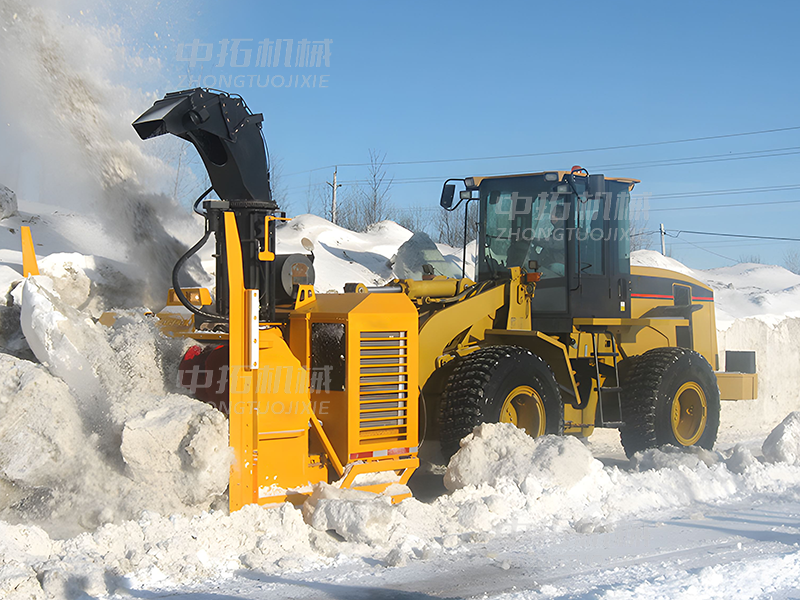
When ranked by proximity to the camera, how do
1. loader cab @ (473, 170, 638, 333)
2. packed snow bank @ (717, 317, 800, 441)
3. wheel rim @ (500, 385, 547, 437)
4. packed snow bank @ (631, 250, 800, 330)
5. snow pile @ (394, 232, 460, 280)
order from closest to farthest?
1. wheel rim @ (500, 385, 547, 437)
2. loader cab @ (473, 170, 638, 333)
3. packed snow bank @ (717, 317, 800, 441)
4. packed snow bank @ (631, 250, 800, 330)
5. snow pile @ (394, 232, 460, 280)

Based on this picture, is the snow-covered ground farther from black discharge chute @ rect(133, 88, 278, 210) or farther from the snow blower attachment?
black discharge chute @ rect(133, 88, 278, 210)

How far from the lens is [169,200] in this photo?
763 centimetres

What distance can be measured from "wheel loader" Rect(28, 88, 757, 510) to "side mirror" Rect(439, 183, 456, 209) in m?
0.02

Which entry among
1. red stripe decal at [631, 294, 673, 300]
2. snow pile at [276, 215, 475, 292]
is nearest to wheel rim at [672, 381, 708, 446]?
red stripe decal at [631, 294, 673, 300]

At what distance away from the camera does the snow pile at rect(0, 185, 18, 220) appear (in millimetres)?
13172

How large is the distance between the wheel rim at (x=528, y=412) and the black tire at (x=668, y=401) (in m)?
1.51

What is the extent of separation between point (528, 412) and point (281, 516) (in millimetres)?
2627

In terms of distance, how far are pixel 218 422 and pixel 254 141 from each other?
2344 mm

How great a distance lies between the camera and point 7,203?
1328 centimetres

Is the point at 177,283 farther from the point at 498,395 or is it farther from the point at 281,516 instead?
the point at 498,395

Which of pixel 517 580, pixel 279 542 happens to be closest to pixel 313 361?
pixel 279 542

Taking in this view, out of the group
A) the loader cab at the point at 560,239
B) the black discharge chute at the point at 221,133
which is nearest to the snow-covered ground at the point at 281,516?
the black discharge chute at the point at 221,133

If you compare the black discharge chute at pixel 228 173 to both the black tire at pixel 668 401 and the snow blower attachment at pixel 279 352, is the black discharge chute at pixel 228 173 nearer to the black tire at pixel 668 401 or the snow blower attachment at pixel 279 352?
the snow blower attachment at pixel 279 352

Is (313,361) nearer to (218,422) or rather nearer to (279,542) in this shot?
(218,422)
